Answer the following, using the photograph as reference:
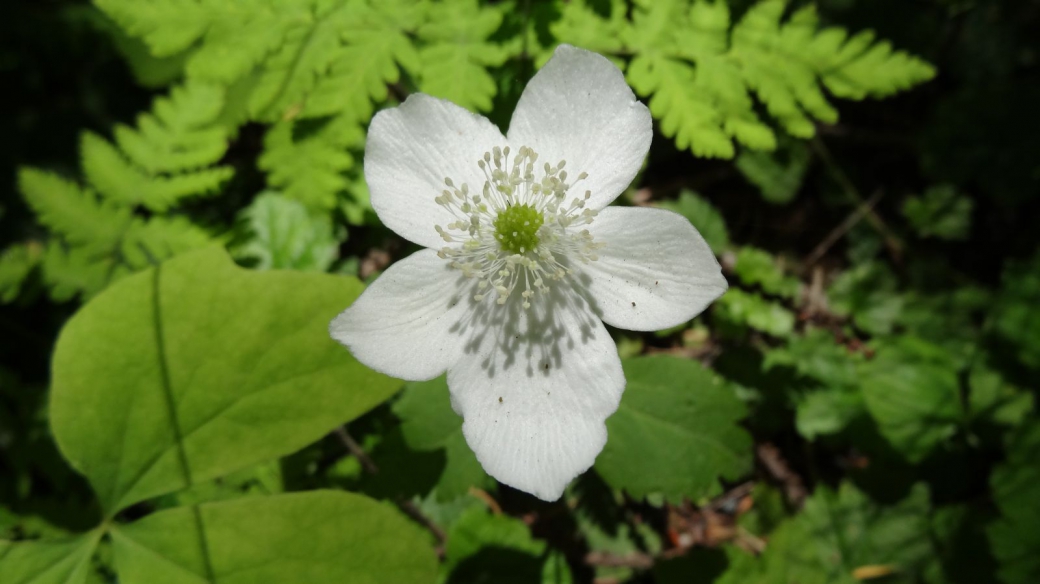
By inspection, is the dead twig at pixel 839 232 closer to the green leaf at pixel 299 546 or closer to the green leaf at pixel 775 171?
the green leaf at pixel 775 171

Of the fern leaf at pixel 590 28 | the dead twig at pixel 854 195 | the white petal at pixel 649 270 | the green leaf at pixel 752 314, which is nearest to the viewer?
the white petal at pixel 649 270

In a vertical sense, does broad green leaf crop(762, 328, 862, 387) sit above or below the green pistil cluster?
below

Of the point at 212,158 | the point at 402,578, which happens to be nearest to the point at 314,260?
the point at 212,158

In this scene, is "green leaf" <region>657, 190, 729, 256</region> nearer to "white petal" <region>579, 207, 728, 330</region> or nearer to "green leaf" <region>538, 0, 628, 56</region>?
"green leaf" <region>538, 0, 628, 56</region>

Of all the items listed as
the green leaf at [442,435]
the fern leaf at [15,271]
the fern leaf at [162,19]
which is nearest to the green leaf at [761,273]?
the green leaf at [442,435]

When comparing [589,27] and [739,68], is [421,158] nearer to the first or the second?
[589,27]

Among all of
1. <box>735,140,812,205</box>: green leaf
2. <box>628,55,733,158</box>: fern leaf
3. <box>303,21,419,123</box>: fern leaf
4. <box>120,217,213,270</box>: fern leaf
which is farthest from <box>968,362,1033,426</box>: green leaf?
<box>120,217,213,270</box>: fern leaf

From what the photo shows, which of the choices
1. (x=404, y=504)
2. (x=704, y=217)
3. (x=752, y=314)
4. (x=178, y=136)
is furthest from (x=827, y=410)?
(x=178, y=136)
